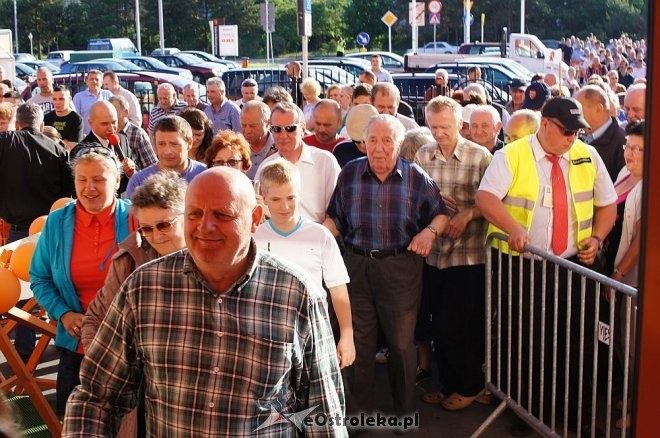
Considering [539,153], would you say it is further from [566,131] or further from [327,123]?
[327,123]

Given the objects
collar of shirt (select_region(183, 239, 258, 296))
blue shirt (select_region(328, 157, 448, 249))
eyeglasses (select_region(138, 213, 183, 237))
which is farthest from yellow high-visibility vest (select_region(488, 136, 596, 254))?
collar of shirt (select_region(183, 239, 258, 296))

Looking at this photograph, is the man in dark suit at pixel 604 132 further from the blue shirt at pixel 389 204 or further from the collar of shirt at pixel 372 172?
the collar of shirt at pixel 372 172

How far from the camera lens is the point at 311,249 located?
5180 millimetres

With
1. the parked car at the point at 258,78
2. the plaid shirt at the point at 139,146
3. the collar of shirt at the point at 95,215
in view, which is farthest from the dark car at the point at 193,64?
the collar of shirt at the point at 95,215

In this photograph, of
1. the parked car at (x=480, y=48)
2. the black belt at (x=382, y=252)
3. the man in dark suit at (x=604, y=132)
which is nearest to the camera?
the black belt at (x=382, y=252)

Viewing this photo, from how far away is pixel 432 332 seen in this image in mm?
6781

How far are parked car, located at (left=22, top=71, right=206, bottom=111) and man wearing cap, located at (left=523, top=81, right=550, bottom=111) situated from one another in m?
8.09

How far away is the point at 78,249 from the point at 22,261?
124 centimetres

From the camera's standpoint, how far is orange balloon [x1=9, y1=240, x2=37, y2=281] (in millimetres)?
6000

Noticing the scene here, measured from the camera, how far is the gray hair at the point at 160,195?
13.7 ft

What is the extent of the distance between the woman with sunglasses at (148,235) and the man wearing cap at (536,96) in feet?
37.0

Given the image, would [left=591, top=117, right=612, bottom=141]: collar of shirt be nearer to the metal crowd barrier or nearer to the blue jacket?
the metal crowd barrier

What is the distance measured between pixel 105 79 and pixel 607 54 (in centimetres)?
1716

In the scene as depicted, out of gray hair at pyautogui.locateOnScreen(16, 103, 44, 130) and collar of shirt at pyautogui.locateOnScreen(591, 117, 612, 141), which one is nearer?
collar of shirt at pyautogui.locateOnScreen(591, 117, 612, 141)
